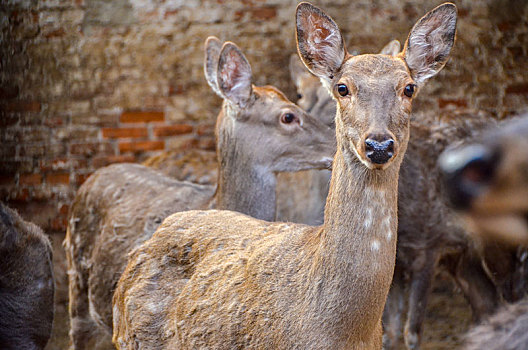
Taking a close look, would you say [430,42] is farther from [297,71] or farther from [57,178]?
[57,178]

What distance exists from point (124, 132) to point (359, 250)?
425cm

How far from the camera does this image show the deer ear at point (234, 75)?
4.49 m

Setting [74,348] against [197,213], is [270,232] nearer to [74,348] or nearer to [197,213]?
[197,213]

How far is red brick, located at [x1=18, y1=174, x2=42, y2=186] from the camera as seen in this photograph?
21.1ft

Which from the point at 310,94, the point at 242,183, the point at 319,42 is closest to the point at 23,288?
the point at 242,183

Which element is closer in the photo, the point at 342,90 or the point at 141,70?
the point at 342,90

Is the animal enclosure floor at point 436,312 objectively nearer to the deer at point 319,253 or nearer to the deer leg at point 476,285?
the deer leg at point 476,285

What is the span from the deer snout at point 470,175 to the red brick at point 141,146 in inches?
176

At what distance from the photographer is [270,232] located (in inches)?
118

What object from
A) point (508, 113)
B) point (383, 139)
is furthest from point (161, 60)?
point (383, 139)

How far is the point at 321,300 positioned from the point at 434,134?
3078 millimetres

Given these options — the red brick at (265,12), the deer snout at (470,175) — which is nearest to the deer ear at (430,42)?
the deer snout at (470,175)

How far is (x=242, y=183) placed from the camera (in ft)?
14.8

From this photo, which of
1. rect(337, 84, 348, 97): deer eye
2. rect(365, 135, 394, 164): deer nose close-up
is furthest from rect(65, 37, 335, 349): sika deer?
rect(365, 135, 394, 164): deer nose close-up
